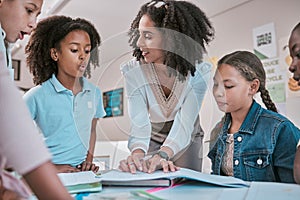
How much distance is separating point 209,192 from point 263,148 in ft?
1.06

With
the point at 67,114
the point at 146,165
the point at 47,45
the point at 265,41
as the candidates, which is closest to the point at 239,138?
the point at 146,165

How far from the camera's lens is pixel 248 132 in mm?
723

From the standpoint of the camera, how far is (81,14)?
1212 millimetres

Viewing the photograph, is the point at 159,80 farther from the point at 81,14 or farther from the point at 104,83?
the point at 81,14

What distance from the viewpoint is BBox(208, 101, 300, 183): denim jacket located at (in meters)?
0.66

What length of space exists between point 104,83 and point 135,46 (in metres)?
0.12

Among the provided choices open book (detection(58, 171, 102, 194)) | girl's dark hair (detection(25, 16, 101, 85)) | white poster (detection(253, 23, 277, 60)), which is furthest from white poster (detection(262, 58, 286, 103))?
open book (detection(58, 171, 102, 194))

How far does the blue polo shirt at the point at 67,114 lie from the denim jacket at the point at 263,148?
334mm

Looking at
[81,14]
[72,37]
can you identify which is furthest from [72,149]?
[81,14]

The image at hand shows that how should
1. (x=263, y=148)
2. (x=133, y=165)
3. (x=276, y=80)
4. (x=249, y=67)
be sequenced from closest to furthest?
(x=133, y=165) → (x=263, y=148) → (x=249, y=67) → (x=276, y=80)

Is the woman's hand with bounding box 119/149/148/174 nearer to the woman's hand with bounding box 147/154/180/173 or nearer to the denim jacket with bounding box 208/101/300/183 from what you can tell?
the woman's hand with bounding box 147/154/180/173

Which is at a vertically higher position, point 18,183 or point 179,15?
point 179,15

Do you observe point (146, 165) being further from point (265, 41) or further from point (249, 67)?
point (265, 41)

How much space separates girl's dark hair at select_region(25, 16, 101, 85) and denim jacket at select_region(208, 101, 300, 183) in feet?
1.30
